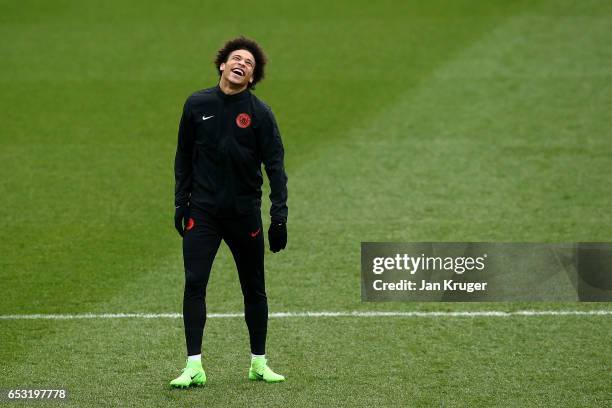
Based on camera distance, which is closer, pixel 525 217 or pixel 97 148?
pixel 525 217

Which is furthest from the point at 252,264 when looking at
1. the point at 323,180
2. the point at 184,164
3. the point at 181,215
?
the point at 323,180

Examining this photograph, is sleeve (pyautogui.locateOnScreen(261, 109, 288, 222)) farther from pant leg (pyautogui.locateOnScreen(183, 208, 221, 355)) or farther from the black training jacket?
pant leg (pyautogui.locateOnScreen(183, 208, 221, 355))

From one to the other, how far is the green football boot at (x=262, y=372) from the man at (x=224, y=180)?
34cm

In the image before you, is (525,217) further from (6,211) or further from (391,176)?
(6,211)

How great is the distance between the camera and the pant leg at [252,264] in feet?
23.6

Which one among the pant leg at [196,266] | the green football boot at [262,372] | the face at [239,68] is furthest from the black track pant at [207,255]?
the face at [239,68]

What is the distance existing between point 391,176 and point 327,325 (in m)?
4.39

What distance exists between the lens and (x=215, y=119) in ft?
23.1

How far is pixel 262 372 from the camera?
7383mm

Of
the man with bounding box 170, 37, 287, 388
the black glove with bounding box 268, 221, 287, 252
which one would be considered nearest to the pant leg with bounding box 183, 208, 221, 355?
the man with bounding box 170, 37, 287, 388

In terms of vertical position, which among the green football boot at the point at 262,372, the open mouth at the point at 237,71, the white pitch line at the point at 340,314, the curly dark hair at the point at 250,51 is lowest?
the green football boot at the point at 262,372

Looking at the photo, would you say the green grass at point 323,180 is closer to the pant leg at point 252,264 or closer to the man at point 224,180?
the pant leg at point 252,264

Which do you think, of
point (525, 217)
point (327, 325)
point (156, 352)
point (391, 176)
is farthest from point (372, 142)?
point (156, 352)

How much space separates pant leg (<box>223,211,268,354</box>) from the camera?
719 centimetres
